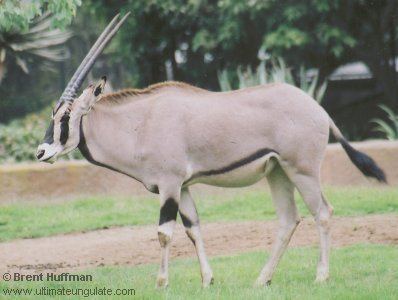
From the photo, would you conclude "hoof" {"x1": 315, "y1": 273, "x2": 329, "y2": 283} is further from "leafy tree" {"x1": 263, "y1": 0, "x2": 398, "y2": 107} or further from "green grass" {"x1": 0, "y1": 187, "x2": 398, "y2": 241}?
"leafy tree" {"x1": 263, "y1": 0, "x2": 398, "y2": 107}

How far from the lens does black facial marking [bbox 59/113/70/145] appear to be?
23.0 feet

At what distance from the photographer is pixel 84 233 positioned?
10578mm

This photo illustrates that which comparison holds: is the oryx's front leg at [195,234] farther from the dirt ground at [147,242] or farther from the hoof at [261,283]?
the dirt ground at [147,242]

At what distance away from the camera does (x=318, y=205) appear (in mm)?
7109

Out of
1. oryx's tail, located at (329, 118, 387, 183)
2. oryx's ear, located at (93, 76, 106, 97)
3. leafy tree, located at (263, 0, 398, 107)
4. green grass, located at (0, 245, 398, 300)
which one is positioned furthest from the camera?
leafy tree, located at (263, 0, 398, 107)

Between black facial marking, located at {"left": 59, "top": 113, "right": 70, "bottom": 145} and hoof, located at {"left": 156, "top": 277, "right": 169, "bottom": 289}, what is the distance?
1326 millimetres

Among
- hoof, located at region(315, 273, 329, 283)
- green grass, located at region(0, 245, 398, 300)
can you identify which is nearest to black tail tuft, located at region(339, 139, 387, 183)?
green grass, located at region(0, 245, 398, 300)

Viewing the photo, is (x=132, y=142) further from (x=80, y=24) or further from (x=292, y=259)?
(x=80, y=24)

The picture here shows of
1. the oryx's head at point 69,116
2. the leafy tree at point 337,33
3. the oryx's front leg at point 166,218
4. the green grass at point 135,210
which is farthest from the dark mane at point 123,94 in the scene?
the leafy tree at point 337,33

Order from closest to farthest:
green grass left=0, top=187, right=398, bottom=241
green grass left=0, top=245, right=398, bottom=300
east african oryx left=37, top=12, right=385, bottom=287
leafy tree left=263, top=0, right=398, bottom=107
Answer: green grass left=0, top=245, right=398, bottom=300 → east african oryx left=37, top=12, right=385, bottom=287 → green grass left=0, top=187, right=398, bottom=241 → leafy tree left=263, top=0, right=398, bottom=107

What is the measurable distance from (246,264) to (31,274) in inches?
78.0

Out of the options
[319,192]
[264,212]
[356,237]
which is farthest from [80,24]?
[319,192]

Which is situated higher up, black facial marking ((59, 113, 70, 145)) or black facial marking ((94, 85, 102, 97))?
black facial marking ((94, 85, 102, 97))

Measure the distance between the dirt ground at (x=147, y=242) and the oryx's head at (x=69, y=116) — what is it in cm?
183
